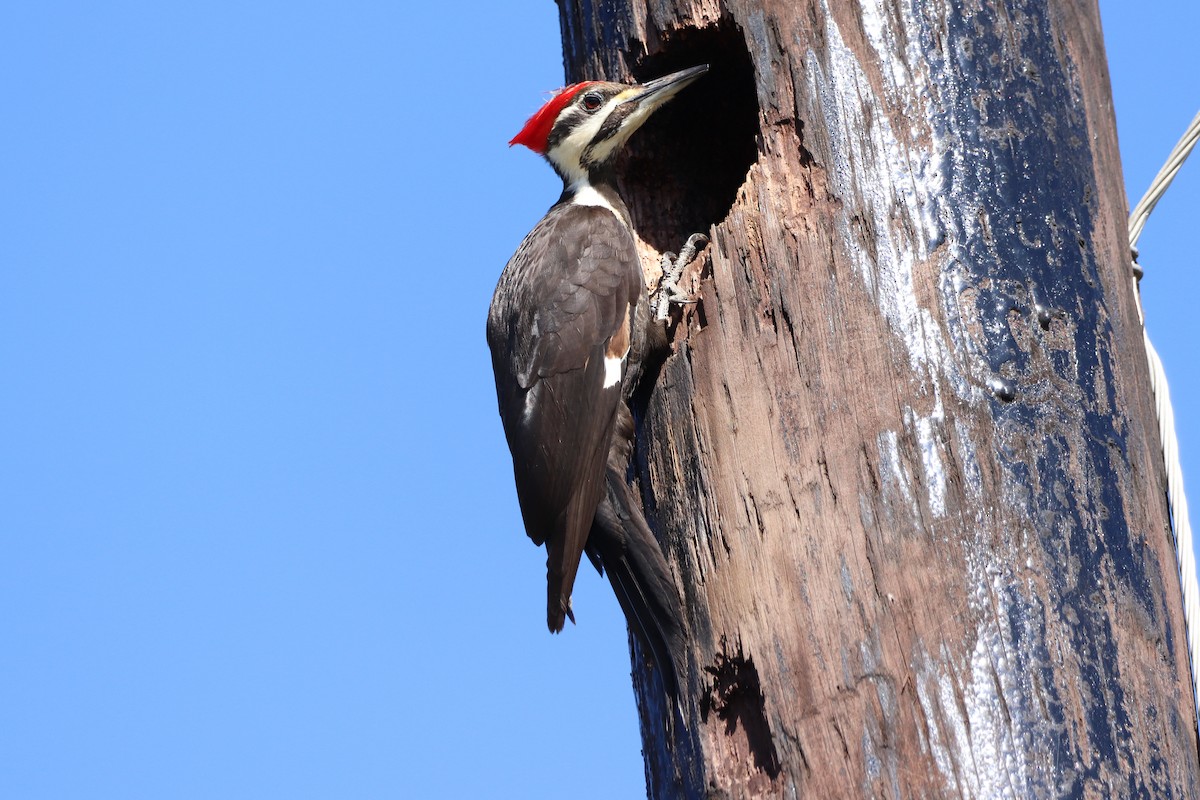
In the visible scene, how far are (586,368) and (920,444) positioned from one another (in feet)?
3.86

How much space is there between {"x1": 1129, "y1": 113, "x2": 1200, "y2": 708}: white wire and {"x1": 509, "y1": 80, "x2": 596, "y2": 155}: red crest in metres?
1.57

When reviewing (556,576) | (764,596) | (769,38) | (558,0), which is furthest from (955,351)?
(558,0)

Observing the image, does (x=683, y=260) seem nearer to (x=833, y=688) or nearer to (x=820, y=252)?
(x=820, y=252)

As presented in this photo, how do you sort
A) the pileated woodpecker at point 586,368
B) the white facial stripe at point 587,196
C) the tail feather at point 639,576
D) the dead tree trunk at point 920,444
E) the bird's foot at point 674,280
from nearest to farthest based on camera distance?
the dead tree trunk at point 920,444, the tail feather at point 639,576, the pileated woodpecker at point 586,368, the bird's foot at point 674,280, the white facial stripe at point 587,196

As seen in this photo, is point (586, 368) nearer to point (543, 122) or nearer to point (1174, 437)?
point (543, 122)

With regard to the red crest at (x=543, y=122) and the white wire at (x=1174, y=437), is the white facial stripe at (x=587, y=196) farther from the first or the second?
the white wire at (x=1174, y=437)

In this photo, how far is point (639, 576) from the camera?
9.77ft

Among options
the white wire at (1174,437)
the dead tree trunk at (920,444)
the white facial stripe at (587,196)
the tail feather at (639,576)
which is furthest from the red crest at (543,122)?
the white wire at (1174,437)

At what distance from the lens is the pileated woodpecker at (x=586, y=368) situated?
3.05m

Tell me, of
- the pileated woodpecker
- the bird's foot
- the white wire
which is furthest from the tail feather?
the white wire

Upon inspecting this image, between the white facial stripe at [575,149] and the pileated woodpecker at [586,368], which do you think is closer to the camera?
the pileated woodpecker at [586,368]

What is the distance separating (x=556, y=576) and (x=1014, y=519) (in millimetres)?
1150

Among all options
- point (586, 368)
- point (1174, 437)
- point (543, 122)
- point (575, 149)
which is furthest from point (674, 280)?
point (1174, 437)

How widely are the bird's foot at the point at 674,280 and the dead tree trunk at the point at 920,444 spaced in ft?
1.04
